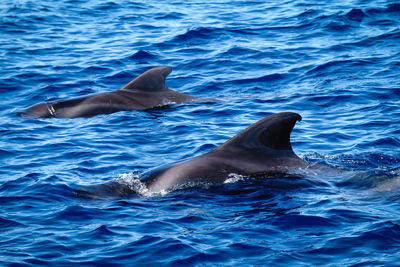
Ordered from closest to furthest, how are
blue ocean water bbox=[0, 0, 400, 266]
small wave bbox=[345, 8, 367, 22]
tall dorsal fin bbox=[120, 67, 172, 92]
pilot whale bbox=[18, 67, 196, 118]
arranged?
blue ocean water bbox=[0, 0, 400, 266], pilot whale bbox=[18, 67, 196, 118], tall dorsal fin bbox=[120, 67, 172, 92], small wave bbox=[345, 8, 367, 22]

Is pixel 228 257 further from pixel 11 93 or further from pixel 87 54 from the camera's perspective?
pixel 87 54

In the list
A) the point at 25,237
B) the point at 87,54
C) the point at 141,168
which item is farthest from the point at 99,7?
the point at 25,237

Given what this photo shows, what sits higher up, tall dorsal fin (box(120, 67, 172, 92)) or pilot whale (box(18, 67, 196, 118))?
tall dorsal fin (box(120, 67, 172, 92))

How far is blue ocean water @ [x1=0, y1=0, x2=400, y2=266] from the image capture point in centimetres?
769

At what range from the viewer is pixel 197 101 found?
50.8ft

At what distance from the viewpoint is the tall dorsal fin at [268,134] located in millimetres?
9336

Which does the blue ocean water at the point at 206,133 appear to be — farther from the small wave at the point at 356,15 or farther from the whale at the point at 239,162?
the whale at the point at 239,162

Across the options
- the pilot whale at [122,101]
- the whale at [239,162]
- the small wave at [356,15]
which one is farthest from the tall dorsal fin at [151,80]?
the small wave at [356,15]

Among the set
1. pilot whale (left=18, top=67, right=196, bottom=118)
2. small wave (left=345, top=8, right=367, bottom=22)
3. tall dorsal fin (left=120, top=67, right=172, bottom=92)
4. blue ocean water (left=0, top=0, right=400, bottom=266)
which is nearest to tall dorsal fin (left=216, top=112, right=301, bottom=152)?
blue ocean water (left=0, top=0, right=400, bottom=266)

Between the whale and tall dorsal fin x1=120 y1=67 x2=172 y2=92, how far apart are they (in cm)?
584

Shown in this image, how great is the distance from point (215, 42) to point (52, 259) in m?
15.4

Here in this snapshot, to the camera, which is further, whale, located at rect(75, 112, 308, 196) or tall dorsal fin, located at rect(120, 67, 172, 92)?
tall dorsal fin, located at rect(120, 67, 172, 92)

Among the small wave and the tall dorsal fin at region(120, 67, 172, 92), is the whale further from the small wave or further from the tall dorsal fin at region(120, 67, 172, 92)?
the small wave

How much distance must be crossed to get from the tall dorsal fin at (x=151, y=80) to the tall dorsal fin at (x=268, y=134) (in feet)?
19.5
